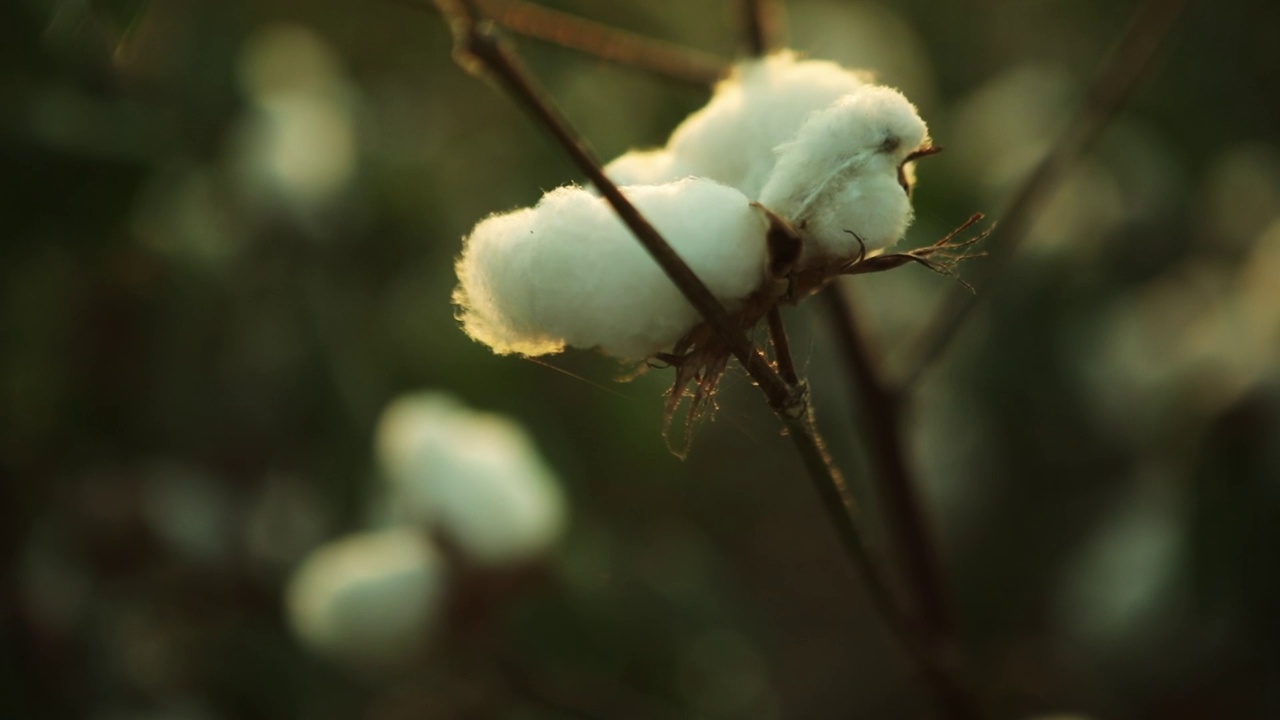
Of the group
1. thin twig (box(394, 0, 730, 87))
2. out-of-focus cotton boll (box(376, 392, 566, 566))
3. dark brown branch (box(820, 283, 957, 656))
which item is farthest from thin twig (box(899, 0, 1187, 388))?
out-of-focus cotton boll (box(376, 392, 566, 566))

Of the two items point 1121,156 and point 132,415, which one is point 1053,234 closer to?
point 1121,156

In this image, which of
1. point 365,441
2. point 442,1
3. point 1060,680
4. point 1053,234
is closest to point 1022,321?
point 1053,234

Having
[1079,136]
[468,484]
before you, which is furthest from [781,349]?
[468,484]

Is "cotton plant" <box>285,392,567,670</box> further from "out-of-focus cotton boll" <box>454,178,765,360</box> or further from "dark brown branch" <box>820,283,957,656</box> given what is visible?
"out-of-focus cotton boll" <box>454,178,765,360</box>

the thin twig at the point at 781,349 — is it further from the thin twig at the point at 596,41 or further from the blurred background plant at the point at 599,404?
the blurred background plant at the point at 599,404

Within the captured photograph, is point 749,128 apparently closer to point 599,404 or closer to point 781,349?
point 781,349

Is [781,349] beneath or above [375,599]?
beneath
